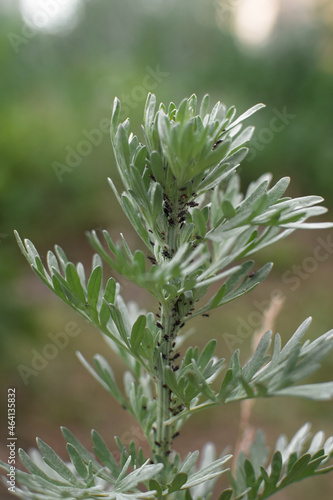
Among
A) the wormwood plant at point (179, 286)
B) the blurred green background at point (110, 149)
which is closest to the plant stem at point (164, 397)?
the wormwood plant at point (179, 286)

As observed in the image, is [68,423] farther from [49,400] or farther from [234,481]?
[234,481]

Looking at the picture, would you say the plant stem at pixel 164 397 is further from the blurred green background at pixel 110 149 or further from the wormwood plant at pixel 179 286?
the blurred green background at pixel 110 149

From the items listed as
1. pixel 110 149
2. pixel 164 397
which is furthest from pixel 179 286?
pixel 110 149

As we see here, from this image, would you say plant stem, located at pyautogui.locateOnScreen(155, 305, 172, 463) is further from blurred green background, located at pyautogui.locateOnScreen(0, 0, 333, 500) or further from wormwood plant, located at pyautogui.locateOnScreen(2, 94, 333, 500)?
blurred green background, located at pyautogui.locateOnScreen(0, 0, 333, 500)

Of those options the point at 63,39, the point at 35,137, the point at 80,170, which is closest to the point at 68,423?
the point at 35,137

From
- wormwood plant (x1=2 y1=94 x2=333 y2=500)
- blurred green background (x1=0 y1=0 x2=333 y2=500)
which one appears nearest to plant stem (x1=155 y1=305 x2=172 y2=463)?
wormwood plant (x1=2 y1=94 x2=333 y2=500)

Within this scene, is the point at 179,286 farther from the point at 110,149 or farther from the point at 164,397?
the point at 110,149
